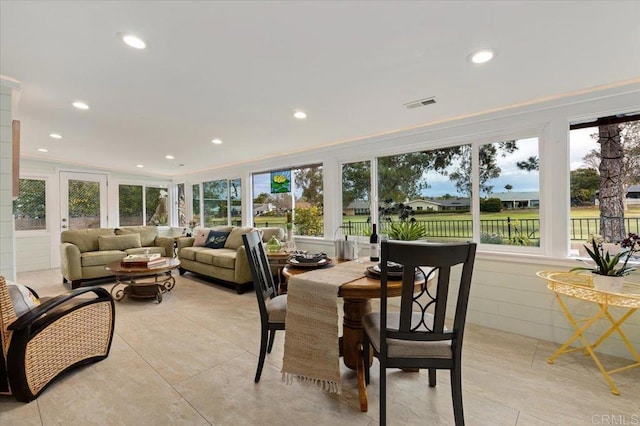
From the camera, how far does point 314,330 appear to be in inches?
71.3

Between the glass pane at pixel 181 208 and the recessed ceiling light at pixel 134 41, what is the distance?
6325 mm

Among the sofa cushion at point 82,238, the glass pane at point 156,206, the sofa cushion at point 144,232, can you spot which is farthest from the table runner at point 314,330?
the glass pane at point 156,206

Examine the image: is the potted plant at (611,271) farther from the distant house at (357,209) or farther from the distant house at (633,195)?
the distant house at (357,209)

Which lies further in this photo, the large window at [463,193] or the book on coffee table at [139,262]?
the book on coffee table at [139,262]

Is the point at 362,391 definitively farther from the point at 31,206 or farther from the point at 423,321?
the point at 31,206

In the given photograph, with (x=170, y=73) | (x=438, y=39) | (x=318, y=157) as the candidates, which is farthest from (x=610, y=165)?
(x=170, y=73)

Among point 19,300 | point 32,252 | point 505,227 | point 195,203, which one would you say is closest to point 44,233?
point 32,252

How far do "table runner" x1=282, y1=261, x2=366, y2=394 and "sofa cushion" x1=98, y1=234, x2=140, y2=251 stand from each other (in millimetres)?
4770

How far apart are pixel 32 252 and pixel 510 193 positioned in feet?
27.1

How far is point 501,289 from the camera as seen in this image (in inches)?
117

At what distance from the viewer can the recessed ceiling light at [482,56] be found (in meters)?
1.96

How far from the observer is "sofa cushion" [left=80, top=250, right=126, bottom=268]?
4621 mm

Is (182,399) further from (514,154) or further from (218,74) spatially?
(514,154)

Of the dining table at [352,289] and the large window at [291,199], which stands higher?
the large window at [291,199]
